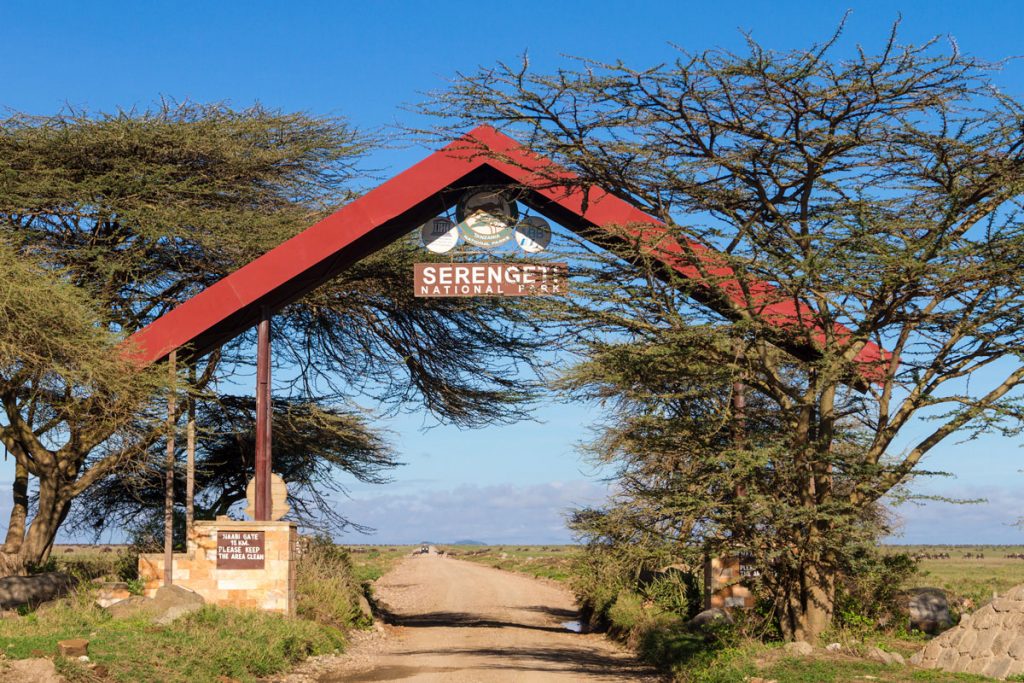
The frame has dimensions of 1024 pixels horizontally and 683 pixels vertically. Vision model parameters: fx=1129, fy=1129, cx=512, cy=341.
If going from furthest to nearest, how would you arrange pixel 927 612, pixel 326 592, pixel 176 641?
1. pixel 326 592
2. pixel 927 612
3. pixel 176 641

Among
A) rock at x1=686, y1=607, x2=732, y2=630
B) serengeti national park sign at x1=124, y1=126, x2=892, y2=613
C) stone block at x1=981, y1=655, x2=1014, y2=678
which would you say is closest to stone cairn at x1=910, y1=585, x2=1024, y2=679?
stone block at x1=981, y1=655, x2=1014, y2=678

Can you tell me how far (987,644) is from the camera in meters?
12.7

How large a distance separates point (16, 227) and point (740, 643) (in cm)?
1768

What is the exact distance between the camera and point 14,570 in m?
22.4

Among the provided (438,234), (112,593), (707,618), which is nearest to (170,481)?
(112,593)

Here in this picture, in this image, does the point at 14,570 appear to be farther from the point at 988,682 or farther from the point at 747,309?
the point at 988,682

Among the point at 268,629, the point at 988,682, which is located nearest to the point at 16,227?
the point at 268,629

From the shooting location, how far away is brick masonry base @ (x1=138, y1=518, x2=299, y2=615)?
18.7 metres

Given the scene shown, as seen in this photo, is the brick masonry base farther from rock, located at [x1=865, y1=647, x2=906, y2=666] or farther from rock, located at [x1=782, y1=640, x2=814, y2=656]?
rock, located at [x1=865, y1=647, x2=906, y2=666]

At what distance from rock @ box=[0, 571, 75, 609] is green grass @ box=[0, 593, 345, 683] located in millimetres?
1318

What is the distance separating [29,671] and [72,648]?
752 mm

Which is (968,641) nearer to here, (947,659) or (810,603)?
(947,659)

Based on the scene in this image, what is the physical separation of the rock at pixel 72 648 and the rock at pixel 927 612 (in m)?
11.4

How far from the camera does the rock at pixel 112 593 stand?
60.7 feet
